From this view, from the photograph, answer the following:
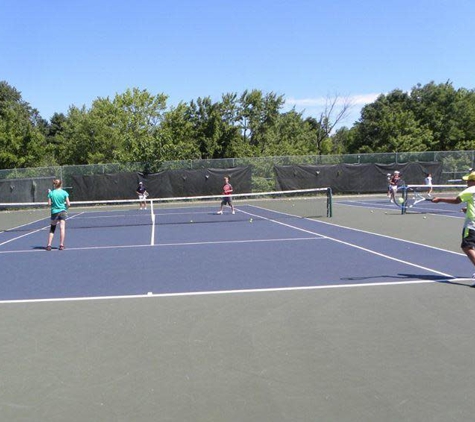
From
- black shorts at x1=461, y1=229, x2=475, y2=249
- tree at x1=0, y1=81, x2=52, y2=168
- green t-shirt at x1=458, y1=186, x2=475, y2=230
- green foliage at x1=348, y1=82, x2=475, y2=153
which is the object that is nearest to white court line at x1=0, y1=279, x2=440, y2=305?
black shorts at x1=461, y1=229, x2=475, y2=249

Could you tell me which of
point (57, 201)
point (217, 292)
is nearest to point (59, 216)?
point (57, 201)

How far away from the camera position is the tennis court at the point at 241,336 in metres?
3.50

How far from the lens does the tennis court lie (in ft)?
11.5

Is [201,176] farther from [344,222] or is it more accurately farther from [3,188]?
[344,222]

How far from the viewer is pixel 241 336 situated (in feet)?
16.2

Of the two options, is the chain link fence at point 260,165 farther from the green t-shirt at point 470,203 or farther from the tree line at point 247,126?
the green t-shirt at point 470,203

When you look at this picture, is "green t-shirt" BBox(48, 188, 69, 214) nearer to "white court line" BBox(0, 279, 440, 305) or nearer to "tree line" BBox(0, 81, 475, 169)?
"white court line" BBox(0, 279, 440, 305)

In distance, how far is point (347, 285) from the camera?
7.04 meters

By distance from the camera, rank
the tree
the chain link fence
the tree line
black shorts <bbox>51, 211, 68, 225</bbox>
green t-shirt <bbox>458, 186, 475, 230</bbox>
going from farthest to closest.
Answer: the tree line < the tree < the chain link fence < black shorts <bbox>51, 211, 68, 225</bbox> < green t-shirt <bbox>458, 186, 475, 230</bbox>

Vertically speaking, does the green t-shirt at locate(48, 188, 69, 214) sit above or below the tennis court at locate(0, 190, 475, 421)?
above

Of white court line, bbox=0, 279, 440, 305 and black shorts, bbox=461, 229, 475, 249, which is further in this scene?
black shorts, bbox=461, 229, 475, 249

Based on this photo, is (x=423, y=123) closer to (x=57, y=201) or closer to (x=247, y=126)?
(x=247, y=126)

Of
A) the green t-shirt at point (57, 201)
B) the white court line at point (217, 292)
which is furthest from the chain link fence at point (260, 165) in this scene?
the white court line at point (217, 292)

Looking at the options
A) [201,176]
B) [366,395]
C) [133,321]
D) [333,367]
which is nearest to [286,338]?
[333,367]
